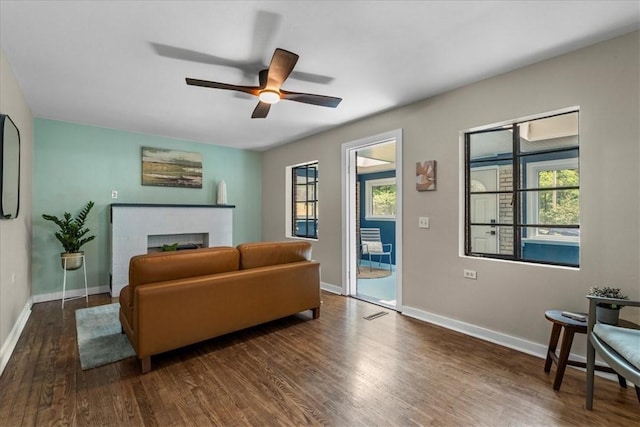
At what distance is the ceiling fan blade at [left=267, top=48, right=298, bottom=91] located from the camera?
2.00m

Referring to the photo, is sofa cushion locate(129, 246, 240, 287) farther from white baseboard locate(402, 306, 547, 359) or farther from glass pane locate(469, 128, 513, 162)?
glass pane locate(469, 128, 513, 162)

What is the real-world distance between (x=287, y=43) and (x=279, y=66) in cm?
22

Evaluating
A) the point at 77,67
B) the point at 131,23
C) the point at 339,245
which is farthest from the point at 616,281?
the point at 77,67

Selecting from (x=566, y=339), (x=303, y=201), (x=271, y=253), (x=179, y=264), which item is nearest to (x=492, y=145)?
(x=566, y=339)

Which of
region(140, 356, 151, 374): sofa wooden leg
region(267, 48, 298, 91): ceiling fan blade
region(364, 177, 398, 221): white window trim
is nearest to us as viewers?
region(267, 48, 298, 91): ceiling fan blade

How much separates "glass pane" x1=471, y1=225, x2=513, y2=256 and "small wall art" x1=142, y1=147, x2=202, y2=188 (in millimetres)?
4503

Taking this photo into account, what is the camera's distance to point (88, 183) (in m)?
4.38

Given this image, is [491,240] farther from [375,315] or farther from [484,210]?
[375,315]

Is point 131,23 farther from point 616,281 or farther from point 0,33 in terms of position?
point 616,281

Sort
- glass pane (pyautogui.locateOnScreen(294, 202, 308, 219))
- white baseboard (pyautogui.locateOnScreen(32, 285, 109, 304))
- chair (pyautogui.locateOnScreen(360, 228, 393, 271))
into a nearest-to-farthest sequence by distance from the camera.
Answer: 1. white baseboard (pyautogui.locateOnScreen(32, 285, 109, 304))
2. glass pane (pyautogui.locateOnScreen(294, 202, 308, 219))
3. chair (pyautogui.locateOnScreen(360, 228, 393, 271))

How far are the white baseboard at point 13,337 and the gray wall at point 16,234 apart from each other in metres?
0.03

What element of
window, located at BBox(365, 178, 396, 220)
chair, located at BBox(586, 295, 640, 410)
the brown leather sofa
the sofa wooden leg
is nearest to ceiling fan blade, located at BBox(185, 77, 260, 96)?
the brown leather sofa

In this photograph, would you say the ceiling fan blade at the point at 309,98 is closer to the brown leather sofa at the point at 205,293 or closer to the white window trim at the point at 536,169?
the brown leather sofa at the point at 205,293

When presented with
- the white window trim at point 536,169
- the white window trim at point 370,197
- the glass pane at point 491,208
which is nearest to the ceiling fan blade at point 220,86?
the glass pane at point 491,208
